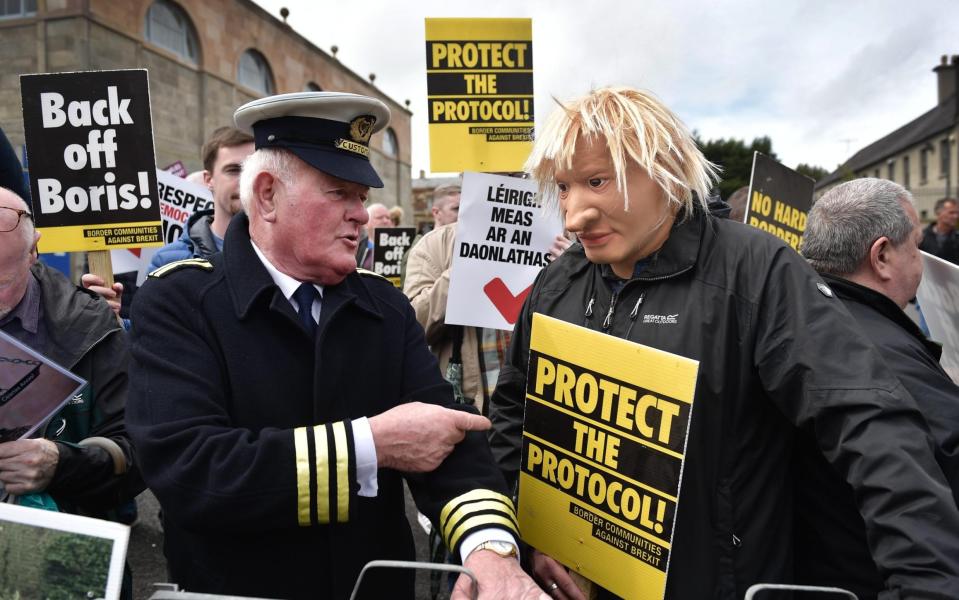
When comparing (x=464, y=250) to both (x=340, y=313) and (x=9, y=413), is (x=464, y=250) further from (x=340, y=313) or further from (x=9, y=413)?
(x=9, y=413)

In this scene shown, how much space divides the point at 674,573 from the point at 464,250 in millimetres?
2399

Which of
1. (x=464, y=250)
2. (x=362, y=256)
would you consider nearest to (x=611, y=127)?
(x=464, y=250)

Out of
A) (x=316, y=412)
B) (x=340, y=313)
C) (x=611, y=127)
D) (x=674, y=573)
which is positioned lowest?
(x=674, y=573)

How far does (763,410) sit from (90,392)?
198 centimetres

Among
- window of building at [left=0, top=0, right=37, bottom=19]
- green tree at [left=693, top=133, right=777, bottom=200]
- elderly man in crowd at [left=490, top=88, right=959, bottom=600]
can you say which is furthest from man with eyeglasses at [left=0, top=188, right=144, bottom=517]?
green tree at [left=693, top=133, right=777, bottom=200]

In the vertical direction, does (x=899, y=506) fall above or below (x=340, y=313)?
below

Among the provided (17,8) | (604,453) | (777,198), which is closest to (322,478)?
(604,453)

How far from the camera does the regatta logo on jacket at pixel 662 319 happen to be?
162 cm

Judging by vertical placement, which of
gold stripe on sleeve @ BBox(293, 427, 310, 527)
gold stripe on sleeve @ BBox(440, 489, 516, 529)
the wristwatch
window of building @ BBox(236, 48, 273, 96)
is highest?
window of building @ BBox(236, 48, 273, 96)

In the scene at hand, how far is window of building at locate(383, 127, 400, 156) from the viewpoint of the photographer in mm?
33750

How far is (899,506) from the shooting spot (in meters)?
1.25

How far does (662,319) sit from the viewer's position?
1642mm

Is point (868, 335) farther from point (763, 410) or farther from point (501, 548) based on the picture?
point (501, 548)

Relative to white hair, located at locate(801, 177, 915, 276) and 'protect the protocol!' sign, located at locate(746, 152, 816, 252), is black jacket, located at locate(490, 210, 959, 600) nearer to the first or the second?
white hair, located at locate(801, 177, 915, 276)
